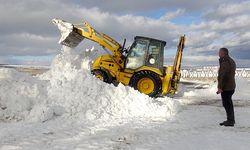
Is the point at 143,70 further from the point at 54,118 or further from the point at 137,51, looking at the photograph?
the point at 54,118

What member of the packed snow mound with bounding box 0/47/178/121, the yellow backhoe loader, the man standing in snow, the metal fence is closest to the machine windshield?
the yellow backhoe loader

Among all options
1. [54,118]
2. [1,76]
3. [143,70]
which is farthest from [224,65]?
[143,70]

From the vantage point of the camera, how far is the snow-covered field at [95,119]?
→ 26.2 ft

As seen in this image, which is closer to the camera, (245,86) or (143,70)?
(143,70)

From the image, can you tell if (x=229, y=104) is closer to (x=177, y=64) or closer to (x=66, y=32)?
(x=177, y=64)

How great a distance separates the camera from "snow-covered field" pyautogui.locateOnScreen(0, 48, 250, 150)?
800 centimetres

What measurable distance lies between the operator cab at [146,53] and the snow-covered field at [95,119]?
14.8 feet

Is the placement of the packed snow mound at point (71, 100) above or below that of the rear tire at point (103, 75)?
below

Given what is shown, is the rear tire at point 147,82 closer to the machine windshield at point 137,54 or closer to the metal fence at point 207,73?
the machine windshield at point 137,54

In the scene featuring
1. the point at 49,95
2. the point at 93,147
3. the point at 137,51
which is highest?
the point at 137,51

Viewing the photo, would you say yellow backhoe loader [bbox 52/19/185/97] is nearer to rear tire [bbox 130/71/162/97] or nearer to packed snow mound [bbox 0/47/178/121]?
rear tire [bbox 130/71/162/97]

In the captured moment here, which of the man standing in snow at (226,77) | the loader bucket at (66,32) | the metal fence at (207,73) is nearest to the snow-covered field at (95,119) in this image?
the man standing in snow at (226,77)

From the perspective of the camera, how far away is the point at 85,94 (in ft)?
38.0

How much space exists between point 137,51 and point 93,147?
35.5 feet
